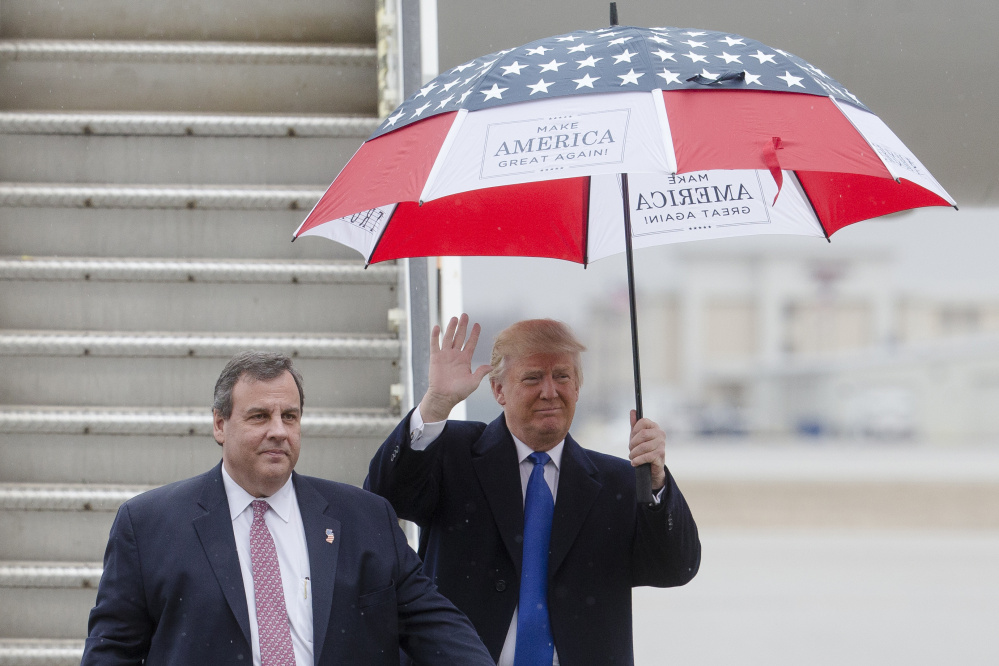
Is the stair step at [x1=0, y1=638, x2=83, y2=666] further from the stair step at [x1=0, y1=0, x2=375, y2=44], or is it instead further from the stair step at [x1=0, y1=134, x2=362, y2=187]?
the stair step at [x1=0, y1=0, x2=375, y2=44]

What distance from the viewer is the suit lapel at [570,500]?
270cm

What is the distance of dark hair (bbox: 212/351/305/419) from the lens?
235 centimetres

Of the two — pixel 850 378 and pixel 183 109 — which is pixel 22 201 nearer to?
pixel 183 109

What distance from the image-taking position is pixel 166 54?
4.41m

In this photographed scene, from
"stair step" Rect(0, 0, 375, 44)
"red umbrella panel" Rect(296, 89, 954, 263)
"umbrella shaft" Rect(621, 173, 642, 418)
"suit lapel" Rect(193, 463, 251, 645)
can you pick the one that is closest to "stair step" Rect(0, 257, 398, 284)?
"red umbrella panel" Rect(296, 89, 954, 263)

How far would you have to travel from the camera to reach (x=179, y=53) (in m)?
4.40

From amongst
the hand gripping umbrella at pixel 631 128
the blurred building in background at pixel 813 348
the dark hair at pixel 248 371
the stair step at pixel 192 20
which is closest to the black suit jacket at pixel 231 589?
the dark hair at pixel 248 371

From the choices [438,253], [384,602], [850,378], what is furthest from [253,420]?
[850,378]

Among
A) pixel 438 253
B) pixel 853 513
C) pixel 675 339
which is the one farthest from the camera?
pixel 675 339

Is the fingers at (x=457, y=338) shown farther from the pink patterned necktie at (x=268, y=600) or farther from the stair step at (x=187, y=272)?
the stair step at (x=187, y=272)

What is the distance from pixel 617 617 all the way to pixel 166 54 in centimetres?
308

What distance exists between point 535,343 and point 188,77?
2.49 m

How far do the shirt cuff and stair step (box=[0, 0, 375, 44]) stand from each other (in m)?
2.57

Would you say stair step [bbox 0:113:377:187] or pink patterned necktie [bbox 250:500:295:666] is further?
stair step [bbox 0:113:377:187]
